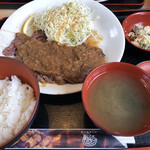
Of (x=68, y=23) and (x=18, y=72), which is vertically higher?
(x=68, y=23)

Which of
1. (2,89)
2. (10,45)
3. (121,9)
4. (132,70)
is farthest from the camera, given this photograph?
(121,9)

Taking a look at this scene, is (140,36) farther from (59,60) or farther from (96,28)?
(59,60)

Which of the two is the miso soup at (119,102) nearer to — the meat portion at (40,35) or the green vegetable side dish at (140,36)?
the green vegetable side dish at (140,36)

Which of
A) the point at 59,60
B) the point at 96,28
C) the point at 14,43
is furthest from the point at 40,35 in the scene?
the point at 96,28

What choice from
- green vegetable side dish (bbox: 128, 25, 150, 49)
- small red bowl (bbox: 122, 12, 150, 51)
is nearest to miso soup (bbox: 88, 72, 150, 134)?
green vegetable side dish (bbox: 128, 25, 150, 49)

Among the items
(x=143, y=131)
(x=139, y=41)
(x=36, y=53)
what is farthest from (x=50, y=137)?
(x=139, y=41)

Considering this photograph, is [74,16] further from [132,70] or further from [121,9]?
[132,70]

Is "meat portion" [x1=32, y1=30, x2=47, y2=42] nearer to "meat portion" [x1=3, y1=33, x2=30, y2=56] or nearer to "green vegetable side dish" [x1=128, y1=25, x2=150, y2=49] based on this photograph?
"meat portion" [x1=3, y1=33, x2=30, y2=56]
